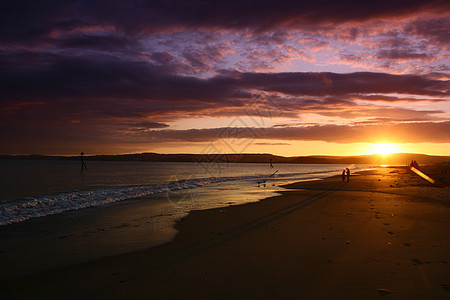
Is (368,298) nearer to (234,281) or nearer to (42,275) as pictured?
(234,281)

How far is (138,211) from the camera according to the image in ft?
47.6

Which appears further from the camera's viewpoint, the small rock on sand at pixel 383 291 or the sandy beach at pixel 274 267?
the sandy beach at pixel 274 267

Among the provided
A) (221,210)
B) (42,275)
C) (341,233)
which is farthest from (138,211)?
(341,233)

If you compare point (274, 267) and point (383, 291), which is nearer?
point (383, 291)

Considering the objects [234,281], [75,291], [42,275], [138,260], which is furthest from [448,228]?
[42,275]

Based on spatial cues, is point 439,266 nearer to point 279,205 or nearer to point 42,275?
point 42,275

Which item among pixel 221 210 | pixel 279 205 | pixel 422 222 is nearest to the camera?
pixel 422 222

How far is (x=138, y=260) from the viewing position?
267 inches

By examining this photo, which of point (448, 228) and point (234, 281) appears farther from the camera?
point (448, 228)

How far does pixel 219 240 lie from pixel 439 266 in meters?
5.06

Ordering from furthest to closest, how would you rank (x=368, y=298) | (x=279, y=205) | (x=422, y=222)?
(x=279, y=205) < (x=422, y=222) < (x=368, y=298)

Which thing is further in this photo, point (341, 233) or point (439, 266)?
point (341, 233)

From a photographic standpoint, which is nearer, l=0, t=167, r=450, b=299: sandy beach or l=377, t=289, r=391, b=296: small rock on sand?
l=377, t=289, r=391, b=296: small rock on sand

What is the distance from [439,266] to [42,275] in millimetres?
7868
